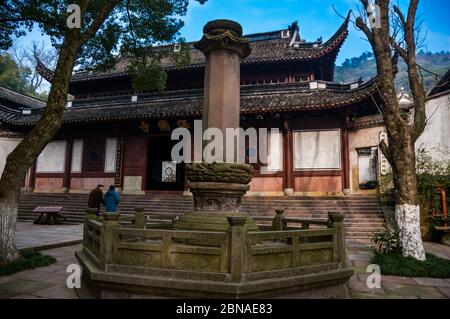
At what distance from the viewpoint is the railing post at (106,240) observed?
3998 mm

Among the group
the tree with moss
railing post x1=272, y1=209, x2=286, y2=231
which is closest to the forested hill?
the tree with moss

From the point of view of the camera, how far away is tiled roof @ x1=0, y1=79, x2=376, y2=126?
13453mm

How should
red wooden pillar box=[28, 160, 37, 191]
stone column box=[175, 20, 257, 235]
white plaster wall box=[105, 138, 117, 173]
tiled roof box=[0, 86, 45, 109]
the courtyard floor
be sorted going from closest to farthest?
1. the courtyard floor
2. stone column box=[175, 20, 257, 235]
3. white plaster wall box=[105, 138, 117, 173]
4. red wooden pillar box=[28, 160, 37, 191]
5. tiled roof box=[0, 86, 45, 109]

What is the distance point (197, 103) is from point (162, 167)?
6.62 metres

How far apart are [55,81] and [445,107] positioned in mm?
17178

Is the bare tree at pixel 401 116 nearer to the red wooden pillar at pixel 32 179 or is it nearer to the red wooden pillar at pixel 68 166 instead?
the red wooden pillar at pixel 68 166

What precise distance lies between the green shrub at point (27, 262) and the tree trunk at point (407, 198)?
22.0ft

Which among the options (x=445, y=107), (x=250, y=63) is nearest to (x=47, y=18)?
(x=250, y=63)

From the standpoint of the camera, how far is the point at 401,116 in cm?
698

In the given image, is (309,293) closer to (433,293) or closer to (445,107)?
(433,293)

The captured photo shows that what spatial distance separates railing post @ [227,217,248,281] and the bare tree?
422cm

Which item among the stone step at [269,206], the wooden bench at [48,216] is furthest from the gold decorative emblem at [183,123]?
the wooden bench at [48,216]

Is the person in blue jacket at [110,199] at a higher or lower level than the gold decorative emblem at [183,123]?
lower

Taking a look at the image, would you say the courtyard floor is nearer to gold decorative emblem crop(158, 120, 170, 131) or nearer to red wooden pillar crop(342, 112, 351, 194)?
red wooden pillar crop(342, 112, 351, 194)
